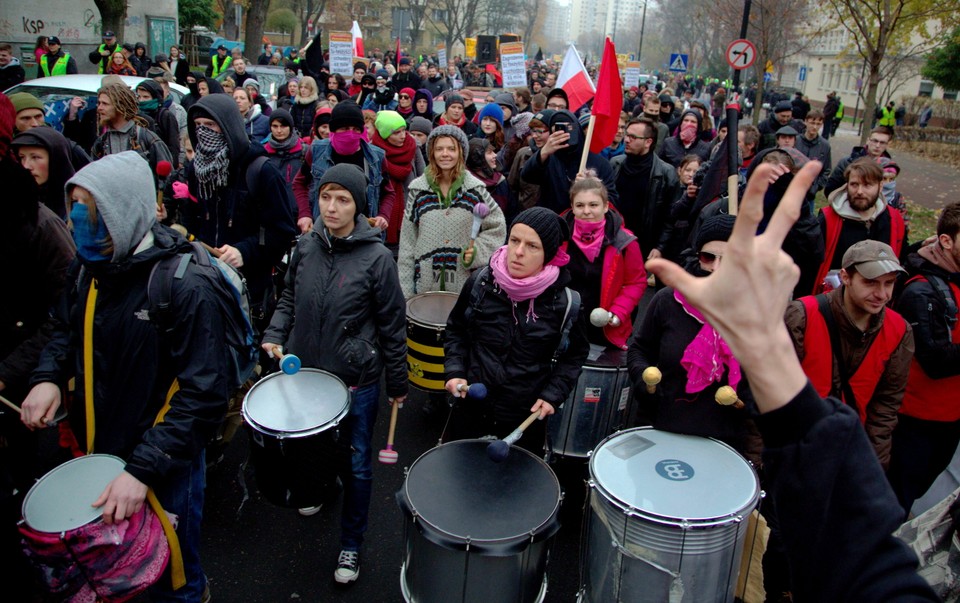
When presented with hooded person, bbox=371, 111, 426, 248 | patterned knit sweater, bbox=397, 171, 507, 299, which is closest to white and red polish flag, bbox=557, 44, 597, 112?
hooded person, bbox=371, 111, 426, 248

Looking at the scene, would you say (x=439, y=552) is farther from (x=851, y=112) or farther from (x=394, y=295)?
(x=851, y=112)

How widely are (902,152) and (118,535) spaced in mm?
30339

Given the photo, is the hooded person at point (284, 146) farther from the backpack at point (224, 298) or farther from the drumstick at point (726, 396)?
the drumstick at point (726, 396)

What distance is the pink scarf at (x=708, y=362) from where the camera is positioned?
3180 millimetres

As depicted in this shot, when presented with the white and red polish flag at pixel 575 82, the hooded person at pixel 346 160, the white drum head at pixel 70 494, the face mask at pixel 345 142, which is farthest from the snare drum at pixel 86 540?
the white and red polish flag at pixel 575 82

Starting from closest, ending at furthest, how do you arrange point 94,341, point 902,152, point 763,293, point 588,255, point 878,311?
point 763,293 → point 94,341 → point 878,311 → point 588,255 → point 902,152

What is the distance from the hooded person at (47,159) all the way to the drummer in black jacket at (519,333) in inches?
116

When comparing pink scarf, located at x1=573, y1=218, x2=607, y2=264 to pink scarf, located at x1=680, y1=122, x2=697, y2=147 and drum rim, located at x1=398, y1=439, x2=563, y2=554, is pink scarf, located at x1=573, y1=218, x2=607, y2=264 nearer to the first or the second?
drum rim, located at x1=398, y1=439, x2=563, y2=554

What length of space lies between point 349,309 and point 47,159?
8.90ft

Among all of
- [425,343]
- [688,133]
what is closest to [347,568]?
[425,343]

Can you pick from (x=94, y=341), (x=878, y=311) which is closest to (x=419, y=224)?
(x=94, y=341)

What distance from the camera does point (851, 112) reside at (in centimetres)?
4669

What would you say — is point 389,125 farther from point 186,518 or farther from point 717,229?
point 186,518

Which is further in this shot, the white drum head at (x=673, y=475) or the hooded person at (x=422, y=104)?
the hooded person at (x=422, y=104)
